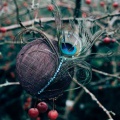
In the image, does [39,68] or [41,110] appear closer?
[39,68]

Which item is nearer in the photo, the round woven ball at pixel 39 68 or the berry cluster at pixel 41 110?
the round woven ball at pixel 39 68

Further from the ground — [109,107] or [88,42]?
[88,42]

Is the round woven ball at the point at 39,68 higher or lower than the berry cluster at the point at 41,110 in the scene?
higher

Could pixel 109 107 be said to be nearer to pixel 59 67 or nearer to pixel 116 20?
pixel 116 20

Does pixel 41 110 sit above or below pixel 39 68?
below

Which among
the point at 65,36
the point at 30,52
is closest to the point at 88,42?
the point at 65,36

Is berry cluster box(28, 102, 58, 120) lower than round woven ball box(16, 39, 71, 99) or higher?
lower

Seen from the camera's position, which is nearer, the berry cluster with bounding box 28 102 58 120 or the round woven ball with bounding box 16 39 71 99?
the round woven ball with bounding box 16 39 71 99

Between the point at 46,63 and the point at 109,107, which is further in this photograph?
the point at 109,107
